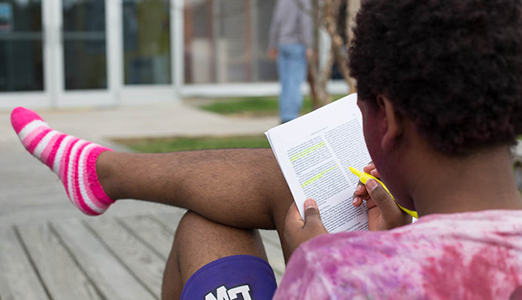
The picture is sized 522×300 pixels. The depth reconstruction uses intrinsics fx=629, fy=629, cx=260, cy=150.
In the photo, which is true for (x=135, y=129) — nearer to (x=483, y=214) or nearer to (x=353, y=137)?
(x=353, y=137)

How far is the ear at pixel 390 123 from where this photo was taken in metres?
0.80

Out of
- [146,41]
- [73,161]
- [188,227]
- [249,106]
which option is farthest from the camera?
[146,41]

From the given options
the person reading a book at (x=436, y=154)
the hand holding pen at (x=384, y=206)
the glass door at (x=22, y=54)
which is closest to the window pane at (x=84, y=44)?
the glass door at (x=22, y=54)

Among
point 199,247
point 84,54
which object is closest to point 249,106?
point 84,54

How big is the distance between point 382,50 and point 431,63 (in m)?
0.07

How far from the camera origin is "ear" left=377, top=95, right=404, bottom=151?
796 mm

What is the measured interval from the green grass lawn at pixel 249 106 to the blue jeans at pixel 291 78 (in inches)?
78.0

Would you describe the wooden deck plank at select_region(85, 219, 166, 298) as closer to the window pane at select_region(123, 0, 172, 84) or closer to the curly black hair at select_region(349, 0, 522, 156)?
the curly black hair at select_region(349, 0, 522, 156)

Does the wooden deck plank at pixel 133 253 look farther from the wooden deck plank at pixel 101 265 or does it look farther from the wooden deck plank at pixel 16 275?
the wooden deck plank at pixel 16 275

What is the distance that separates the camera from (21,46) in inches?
320

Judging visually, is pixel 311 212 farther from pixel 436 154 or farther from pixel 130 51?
pixel 130 51

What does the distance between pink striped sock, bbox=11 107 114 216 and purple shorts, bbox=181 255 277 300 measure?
0.55 meters

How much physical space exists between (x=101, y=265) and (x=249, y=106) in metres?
6.58

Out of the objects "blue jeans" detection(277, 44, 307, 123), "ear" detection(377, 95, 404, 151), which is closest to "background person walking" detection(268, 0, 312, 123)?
"blue jeans" detection(277, 44, 307, 123)
